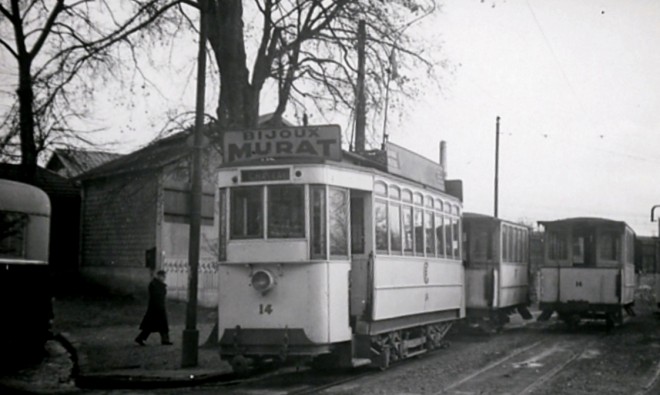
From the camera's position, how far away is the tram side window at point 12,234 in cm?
1636

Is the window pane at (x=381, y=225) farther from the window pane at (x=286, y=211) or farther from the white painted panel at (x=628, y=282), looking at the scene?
the white painted panel at (x=628, y=282)

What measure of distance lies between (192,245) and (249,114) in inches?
181

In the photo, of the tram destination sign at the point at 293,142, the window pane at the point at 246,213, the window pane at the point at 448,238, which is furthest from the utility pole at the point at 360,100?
the window pane at the point at 246,213

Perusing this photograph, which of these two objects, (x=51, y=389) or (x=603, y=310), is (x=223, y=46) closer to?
(x=51, y=389)

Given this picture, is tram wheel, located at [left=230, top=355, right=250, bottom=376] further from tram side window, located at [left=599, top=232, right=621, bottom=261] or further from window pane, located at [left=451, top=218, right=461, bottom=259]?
tram side window, located at [left=599, top=232, right=621, bottom=261]

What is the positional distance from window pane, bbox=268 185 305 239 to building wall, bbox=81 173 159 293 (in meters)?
16.9

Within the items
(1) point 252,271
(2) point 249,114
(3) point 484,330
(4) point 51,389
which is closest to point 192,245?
(1) point 252,271

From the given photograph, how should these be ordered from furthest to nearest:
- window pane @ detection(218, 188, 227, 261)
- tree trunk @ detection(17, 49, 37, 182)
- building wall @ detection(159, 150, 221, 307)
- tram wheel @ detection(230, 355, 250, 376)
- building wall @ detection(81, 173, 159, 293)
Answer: building wall @ detection(81, 173, 159, 293) → building wall @ detection(159, 150, 221, 307) → tree trunk @ detection(17, 49, 37, 182) → window pane @ detection(218, 188, 227, 261) → tram wheel @ detection(230, 355, 250, 376)

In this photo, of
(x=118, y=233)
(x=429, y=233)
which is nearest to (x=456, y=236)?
(x=429, y=233)

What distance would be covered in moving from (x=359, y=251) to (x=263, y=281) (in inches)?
72.5

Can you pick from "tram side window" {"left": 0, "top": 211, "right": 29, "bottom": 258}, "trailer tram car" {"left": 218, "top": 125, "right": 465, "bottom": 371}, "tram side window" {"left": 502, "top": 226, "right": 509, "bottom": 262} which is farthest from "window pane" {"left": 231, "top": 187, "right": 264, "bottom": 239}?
"tram side window" {"left": 502, "top": 226, "right": 509, "bottom": 262}

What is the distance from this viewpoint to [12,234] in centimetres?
1659

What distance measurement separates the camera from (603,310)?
23469 millimetres

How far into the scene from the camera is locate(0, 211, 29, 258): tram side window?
16359mm
